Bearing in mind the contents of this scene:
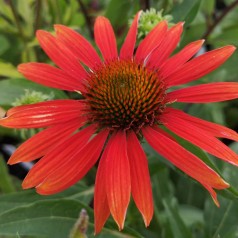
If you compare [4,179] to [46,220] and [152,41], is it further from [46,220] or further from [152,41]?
[152,41]

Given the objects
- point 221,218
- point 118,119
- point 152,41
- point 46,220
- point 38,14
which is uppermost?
point 38,14

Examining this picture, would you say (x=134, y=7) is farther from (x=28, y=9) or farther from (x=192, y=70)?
(x=192, y=70)

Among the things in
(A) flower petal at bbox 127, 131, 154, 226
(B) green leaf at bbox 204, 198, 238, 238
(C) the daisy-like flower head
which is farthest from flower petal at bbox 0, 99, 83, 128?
(B) green leaf at bbox 204, 198, 238, 238

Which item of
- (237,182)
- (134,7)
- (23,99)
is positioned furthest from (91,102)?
(134,7)

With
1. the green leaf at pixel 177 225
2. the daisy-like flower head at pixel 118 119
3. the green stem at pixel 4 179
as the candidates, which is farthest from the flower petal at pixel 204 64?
the green stem at pixel 4 179

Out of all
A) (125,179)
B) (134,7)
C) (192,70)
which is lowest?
(125,179)

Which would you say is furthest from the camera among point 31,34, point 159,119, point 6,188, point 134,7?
point 31,34

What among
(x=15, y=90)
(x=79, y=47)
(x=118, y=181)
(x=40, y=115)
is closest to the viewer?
(x=118, y=181)

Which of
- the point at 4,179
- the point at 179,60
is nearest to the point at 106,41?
the point at 179,60
